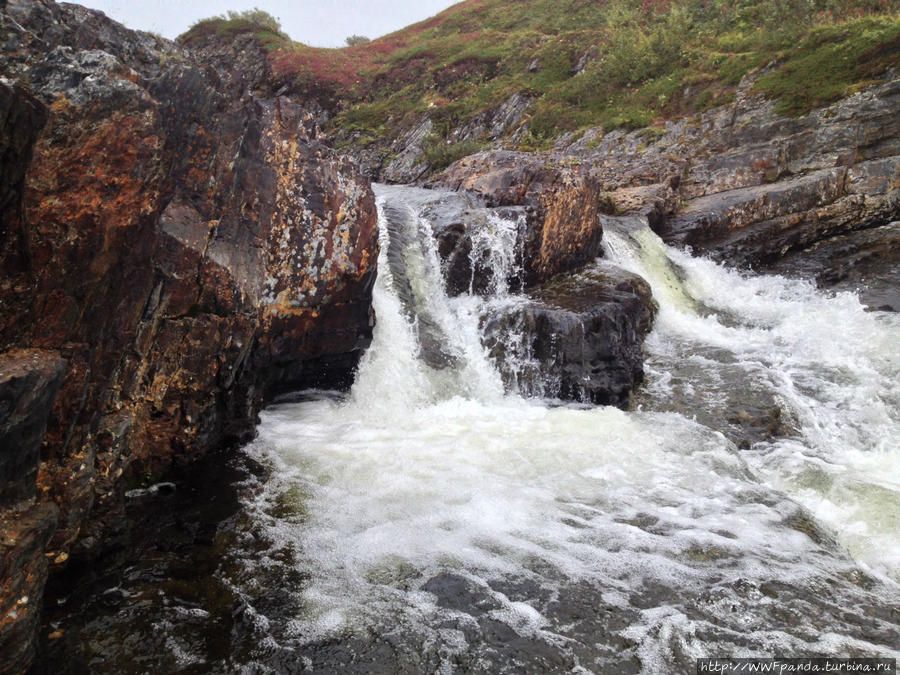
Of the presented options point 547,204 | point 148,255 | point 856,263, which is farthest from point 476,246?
point 856,263

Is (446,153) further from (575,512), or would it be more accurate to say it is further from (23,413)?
(23,413)

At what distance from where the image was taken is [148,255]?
4.29m

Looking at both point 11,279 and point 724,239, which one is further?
point 724,239

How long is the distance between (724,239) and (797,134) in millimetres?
4605

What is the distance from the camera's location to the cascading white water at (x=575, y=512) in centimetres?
410

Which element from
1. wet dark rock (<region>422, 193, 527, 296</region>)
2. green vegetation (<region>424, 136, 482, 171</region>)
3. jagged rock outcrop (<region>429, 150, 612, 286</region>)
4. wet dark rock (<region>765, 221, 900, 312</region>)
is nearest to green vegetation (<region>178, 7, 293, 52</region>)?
green vegetation (<region>424, 136, 482, 171</region>)

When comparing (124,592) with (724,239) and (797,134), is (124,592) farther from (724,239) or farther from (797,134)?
(797,134)

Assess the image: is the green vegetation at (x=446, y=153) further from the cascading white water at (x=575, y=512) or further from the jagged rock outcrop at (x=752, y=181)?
the cascading white water at (x=575, y=512)

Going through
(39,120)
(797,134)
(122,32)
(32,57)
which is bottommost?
(39,120)

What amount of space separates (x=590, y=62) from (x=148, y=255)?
28.2m

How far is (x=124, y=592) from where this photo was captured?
13.8ft

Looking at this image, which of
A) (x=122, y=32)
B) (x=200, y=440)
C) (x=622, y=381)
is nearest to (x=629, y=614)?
(x=200, y=440)

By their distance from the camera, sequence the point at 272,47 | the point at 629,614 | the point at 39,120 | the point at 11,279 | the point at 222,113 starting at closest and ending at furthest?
the point at 39,120, the point at 11,279, the point at 629,614, the point at 222,113, the point at 272,47

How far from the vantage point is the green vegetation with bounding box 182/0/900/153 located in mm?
18719
